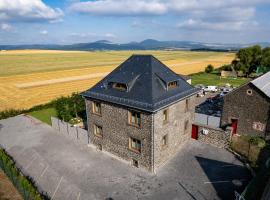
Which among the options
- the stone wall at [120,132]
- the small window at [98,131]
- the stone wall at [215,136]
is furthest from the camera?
the small window at [98,131]

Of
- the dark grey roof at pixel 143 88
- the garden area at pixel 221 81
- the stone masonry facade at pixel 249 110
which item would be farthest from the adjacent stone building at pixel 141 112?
the garden area at pixel 221 81

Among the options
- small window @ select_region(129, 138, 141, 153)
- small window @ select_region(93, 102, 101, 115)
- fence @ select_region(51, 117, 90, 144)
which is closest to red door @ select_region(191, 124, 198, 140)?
small window @ select_region(129, 138, 141, 153)

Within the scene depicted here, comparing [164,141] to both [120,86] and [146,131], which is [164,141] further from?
[120,86]

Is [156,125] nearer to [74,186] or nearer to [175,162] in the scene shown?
[175,162]

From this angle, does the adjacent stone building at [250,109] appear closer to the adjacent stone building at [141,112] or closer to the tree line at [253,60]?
the adjacent stone building at [141,112]

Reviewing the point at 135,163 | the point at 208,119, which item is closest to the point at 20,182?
the point at 135,163

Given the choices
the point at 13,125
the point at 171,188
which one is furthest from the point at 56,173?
the point at 13,125
